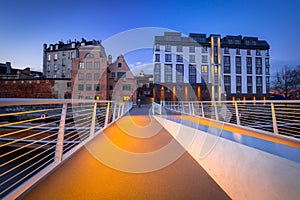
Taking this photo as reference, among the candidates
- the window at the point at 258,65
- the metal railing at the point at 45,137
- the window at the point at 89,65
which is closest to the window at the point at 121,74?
the window at the point at 89,65

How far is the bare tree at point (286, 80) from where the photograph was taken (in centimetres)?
2500

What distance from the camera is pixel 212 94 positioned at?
27828mm

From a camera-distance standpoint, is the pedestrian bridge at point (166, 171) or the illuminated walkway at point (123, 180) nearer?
the pedestrian bridge at point (166, 171)

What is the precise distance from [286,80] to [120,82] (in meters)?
28.6

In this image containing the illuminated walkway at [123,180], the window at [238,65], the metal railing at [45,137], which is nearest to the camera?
the metal railing at [45,137]

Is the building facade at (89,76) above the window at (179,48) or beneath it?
beneath

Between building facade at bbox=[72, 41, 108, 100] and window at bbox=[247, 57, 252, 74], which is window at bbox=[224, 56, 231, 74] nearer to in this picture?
window at bbox=[247, 57, 252, 74]

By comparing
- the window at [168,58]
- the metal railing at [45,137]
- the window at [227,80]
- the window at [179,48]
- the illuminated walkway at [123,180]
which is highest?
the window at [179,48]

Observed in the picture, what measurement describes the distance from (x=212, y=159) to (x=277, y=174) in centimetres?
88

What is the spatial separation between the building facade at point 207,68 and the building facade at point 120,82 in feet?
16.1

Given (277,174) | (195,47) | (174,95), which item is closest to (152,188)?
(277,174)

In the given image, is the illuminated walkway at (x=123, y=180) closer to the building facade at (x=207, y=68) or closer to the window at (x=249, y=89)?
the building facade at (x=207, y=68)

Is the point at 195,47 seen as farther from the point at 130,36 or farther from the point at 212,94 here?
the point at 130,36

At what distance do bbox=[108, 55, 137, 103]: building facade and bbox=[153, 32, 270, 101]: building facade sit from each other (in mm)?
4896
